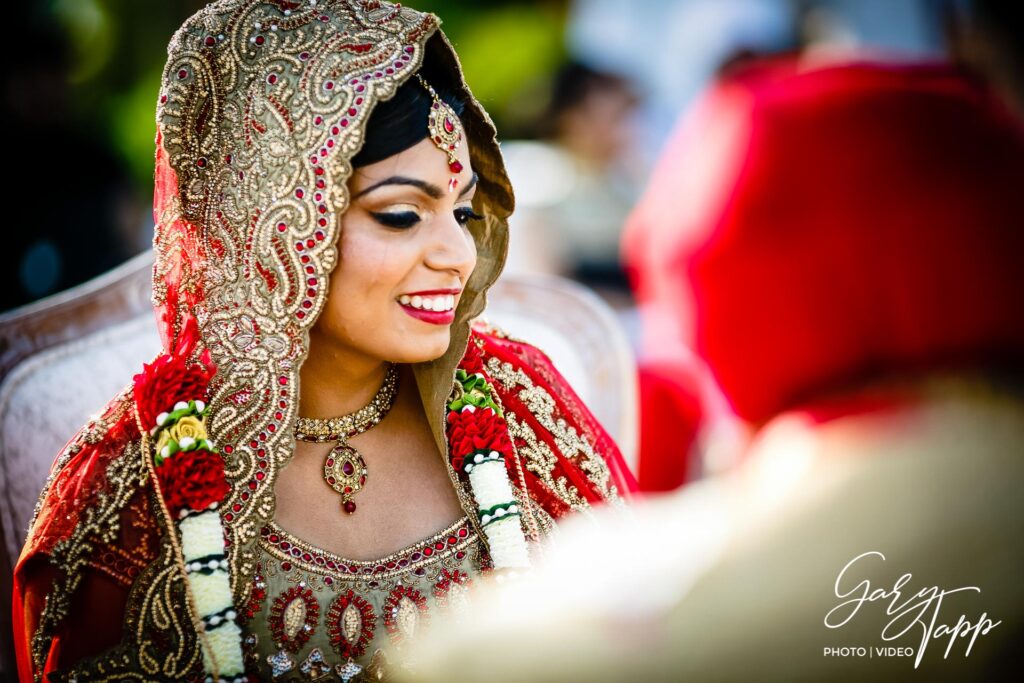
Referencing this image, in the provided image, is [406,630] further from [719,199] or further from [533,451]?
[719,199]

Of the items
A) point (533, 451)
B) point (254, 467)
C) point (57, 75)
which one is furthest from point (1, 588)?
point (57, 75)

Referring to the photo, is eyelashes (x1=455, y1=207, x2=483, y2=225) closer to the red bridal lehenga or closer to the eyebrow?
the eyebrow

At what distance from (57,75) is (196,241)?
2.71 meters

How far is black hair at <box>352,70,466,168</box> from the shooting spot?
1.81 metres

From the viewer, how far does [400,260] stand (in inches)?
72.4

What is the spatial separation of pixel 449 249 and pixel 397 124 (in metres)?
0.25

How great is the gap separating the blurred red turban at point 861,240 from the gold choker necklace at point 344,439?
0.84 metres

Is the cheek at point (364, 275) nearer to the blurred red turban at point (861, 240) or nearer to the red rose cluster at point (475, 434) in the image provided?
the red rose cluster at point (475, 434)

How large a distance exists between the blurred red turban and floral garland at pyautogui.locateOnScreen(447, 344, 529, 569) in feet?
2.30

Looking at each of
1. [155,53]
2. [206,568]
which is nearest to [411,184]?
[206,568]

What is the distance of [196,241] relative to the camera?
1819mm

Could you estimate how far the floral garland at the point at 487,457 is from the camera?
1.94 m

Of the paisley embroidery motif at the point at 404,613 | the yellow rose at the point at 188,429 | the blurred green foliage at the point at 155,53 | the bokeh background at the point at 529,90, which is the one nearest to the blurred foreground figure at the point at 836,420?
the bokeh background at the point at 529,90

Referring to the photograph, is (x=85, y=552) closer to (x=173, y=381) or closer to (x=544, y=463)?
(x=173, y=381)
